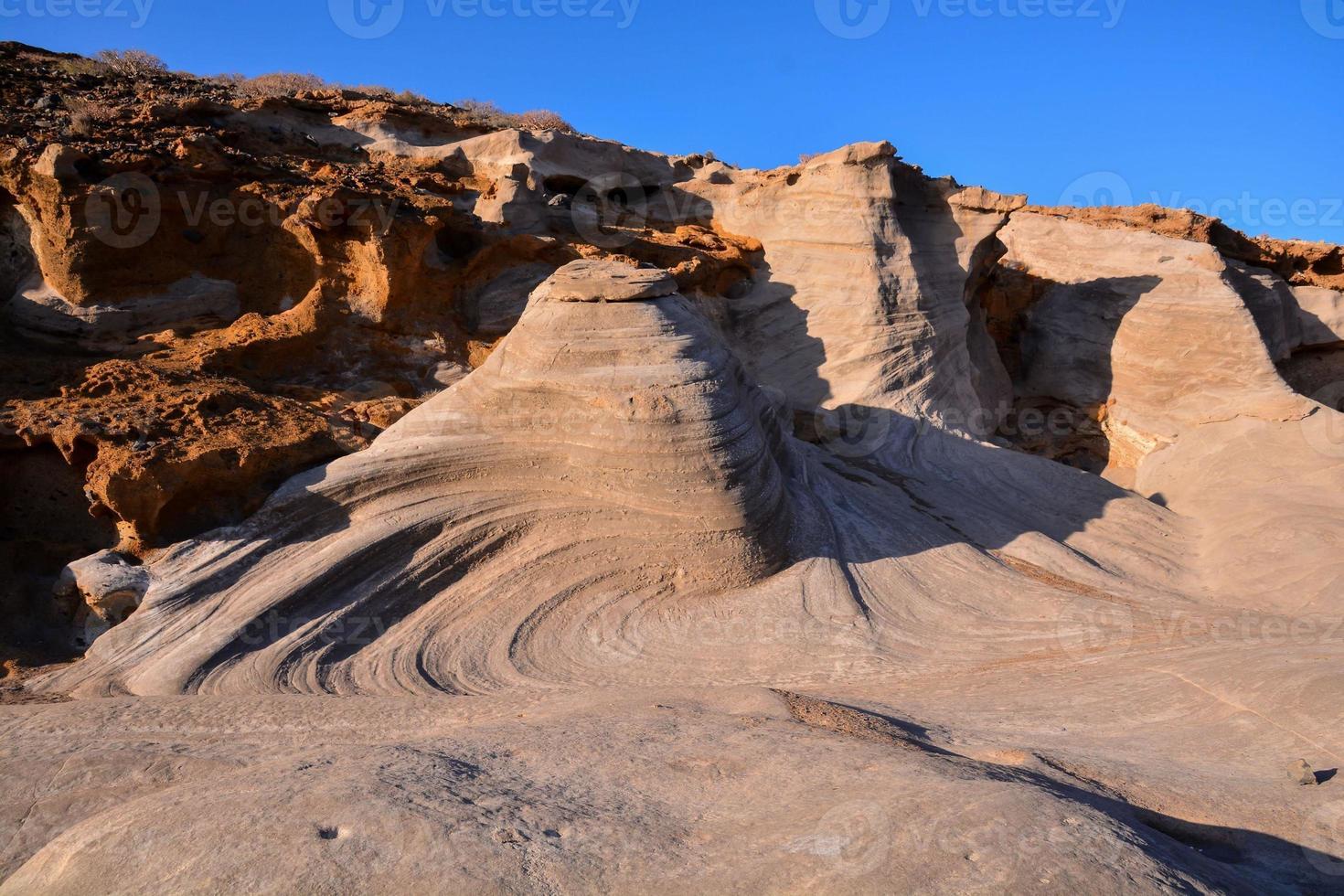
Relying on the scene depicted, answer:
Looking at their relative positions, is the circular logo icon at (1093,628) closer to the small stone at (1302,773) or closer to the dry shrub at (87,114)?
the small stone at (1302,773)

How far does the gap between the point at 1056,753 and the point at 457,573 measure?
322 cm

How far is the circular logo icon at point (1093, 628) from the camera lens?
5.65 meters

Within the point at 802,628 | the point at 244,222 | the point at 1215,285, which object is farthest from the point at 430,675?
the point at 1215,285

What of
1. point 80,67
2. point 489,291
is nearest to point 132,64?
point 80,67

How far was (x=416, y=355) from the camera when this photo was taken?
25.1 ft

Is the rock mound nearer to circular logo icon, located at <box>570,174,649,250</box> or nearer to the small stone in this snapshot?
the small stone

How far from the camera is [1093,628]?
5.90 meters

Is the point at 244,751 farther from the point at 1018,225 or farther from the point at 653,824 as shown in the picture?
the point at 1018,225

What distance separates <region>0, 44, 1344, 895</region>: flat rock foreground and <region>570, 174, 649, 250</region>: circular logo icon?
0.28ft

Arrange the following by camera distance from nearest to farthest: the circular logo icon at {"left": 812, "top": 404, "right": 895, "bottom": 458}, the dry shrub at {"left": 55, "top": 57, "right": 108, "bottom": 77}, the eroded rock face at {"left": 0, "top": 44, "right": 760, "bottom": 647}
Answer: the eroded rock face at {"left": 0, "top": 44, "right": 760, "bottom": 647} < the circular logo icon at {"left": 812, "top": 404, "right": 895, "bottom": 458} < the dry shrub at {"left": 55, "top": 57, "right": 108, "bottom": 77}

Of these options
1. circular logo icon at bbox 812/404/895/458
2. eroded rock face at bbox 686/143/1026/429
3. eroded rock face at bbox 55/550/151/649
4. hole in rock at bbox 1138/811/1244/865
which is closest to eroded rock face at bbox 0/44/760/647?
eroded rock face at bbox 55/550/151/649

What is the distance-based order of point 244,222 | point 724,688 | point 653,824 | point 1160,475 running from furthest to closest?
point 1160,475 < point 244,222 < point 724,688 < point 653,824

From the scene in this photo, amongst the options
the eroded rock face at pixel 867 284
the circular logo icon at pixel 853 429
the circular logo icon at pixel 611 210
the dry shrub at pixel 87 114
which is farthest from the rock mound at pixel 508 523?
the dry shrub at pixel 87 114

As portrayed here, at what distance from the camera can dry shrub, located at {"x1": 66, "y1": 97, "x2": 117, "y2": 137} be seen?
707 centimetres
